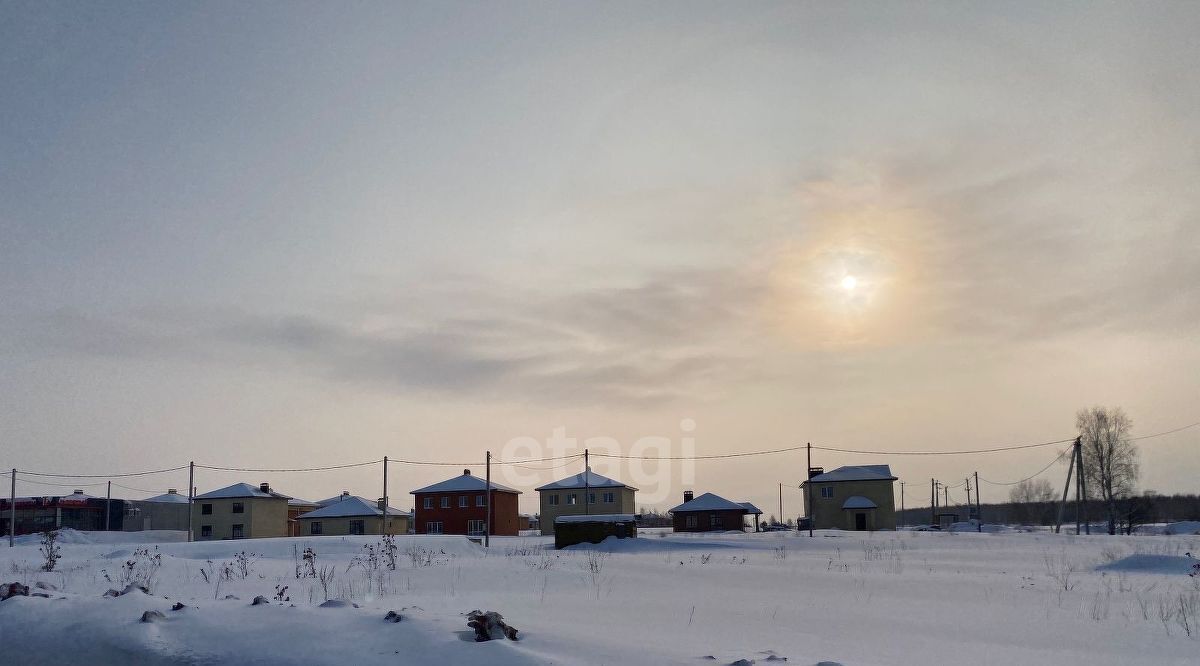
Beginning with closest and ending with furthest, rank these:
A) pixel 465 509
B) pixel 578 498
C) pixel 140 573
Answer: pixel 140 573, pixel 465 509, pixel 578 498

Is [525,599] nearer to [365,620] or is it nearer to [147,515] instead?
[365,620]

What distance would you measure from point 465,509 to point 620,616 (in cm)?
6593

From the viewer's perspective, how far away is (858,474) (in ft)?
225

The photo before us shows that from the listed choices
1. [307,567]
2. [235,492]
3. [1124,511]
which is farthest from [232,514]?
[1124,511]

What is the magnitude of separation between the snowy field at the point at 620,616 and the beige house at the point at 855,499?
4823 centimetres

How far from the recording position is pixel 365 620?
8406mm

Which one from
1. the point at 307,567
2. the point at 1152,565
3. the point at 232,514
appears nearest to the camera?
the point at 307,567

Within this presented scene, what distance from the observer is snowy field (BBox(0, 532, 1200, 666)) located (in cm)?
786

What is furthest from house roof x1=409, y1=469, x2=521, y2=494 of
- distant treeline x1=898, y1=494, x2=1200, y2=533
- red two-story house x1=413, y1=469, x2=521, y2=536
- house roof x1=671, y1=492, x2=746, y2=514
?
distant treeline x1=898, y1=494, x2=1200, y2=533

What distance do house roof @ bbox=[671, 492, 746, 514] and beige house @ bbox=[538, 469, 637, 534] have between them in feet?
18.7

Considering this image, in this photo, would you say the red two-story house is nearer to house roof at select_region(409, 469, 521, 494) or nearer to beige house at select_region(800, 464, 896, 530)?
house roof at select_region(409, 469, 521, 494)

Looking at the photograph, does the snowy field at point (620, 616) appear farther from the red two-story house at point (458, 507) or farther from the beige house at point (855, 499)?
the red two-story house at point (458, 507)

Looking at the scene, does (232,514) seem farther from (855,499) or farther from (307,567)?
(307,567)

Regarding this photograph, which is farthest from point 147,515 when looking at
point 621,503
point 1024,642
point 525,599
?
point 1024,642
